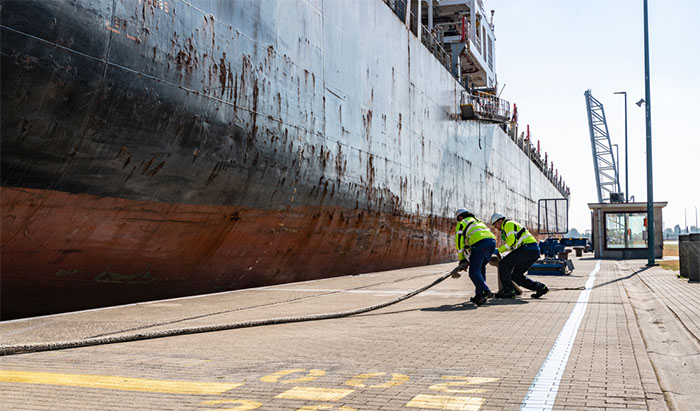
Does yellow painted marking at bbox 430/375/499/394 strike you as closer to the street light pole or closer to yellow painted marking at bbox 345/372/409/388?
yellow painted marking at bbox 345/372/409/388

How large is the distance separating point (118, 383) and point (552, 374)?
2954 millimetres

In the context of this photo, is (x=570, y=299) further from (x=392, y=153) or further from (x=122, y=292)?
(x=392, y=153)

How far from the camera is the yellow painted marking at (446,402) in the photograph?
3.35 meters

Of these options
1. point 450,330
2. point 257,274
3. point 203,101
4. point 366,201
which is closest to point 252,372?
point 450,330

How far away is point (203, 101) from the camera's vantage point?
8930 millimetres

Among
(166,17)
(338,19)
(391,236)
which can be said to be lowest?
(391,236)

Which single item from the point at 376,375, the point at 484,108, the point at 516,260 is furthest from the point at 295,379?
the point at 484,108

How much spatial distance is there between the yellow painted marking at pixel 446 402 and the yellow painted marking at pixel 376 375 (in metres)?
0.34

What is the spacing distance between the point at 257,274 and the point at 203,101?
3.41 metres

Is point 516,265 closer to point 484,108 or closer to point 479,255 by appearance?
point 479,255

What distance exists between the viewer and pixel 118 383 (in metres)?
4.02

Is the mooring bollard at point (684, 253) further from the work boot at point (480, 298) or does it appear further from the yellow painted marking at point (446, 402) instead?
the yellow painted marking at point (446, 402)

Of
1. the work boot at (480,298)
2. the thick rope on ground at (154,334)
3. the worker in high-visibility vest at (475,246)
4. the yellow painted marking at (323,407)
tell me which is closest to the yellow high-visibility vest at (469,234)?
the worker in high-visibility vest at (475,246)

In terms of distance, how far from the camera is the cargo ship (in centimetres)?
685
